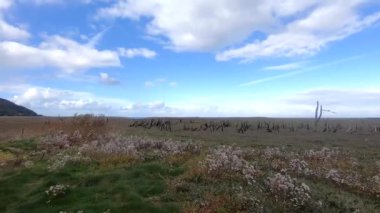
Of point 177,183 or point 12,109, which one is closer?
point 177,183

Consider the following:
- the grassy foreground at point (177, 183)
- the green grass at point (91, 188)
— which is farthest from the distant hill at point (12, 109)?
the green grass at point (91, 188)

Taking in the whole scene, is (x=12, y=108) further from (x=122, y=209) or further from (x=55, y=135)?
(x=122, y=209)

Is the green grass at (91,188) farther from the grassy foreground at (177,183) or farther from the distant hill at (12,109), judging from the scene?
the distant hill at (12,109)

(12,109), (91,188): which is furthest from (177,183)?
(12,109)

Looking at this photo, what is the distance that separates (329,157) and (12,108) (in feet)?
406

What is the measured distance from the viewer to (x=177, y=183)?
14.2 meters

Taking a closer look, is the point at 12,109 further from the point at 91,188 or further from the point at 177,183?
the point at 177,183

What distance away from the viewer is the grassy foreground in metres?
12.5

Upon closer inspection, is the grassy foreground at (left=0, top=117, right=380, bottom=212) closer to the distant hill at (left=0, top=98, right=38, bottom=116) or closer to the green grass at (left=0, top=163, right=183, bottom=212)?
the green grass at (left=0, top=163, right=183, bottom=212)

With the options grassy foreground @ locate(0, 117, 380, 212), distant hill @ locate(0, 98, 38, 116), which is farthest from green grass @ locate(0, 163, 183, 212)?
distant hill @ locate(0, 98, 38, 116)

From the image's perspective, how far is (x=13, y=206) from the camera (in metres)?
13.6

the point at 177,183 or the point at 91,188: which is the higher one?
the point at 177,183

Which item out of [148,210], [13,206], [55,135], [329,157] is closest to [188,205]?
[148,210]

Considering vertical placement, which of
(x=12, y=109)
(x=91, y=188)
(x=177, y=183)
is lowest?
(x=91, y=188)
